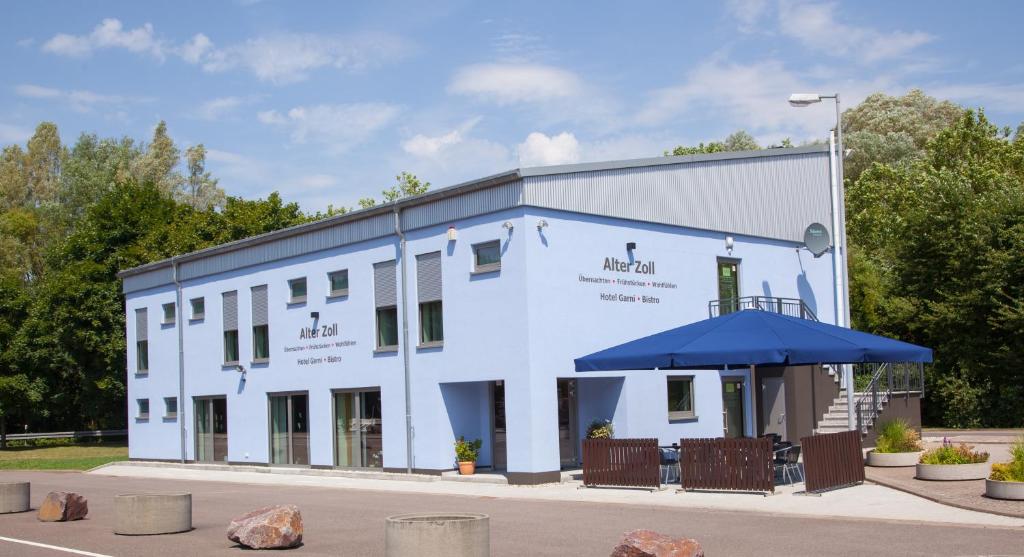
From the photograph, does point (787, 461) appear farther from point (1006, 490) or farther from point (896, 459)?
point (1006, 490)

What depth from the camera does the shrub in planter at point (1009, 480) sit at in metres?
14.8

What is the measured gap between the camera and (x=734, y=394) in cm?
2703

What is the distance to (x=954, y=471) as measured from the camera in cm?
1778

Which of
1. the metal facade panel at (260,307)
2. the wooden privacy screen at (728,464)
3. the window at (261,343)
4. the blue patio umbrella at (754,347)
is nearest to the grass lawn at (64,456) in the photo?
the window at (261,343)

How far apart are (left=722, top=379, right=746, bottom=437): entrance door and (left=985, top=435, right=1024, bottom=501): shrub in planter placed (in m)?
11.2

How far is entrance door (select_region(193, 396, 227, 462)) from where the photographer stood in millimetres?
32250

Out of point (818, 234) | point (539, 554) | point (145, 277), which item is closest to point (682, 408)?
point (818, 234)

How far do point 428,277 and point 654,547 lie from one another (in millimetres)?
15618

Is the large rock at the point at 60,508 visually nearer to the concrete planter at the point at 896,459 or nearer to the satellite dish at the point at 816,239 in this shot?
the concrete planter at the point at 896,459

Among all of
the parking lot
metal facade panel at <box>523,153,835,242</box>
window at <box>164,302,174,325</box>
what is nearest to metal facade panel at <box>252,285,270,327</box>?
window at <box>164,302,174,325</box>

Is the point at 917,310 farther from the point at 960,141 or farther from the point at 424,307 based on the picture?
the point at 424,307

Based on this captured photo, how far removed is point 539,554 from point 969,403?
27.8 metres

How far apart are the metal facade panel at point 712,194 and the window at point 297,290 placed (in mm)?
9143

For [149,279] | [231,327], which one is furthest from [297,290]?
[149,279]
